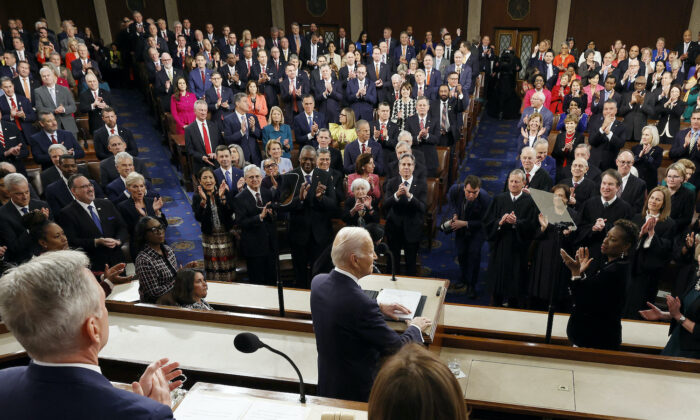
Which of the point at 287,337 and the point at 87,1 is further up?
the point at 87,1

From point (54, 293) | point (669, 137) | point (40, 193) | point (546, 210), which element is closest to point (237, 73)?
point (40, 193)

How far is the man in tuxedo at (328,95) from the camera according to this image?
8074mm

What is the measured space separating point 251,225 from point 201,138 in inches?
82.5

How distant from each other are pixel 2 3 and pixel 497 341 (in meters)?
15.2

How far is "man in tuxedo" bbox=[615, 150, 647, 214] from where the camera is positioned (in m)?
4.90

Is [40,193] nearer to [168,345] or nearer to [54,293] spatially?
[168,345]

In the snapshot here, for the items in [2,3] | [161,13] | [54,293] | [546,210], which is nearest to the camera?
[54,293]

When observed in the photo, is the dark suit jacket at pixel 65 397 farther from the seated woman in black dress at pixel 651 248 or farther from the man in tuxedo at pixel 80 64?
the man in tuxedo at pixel 80 64

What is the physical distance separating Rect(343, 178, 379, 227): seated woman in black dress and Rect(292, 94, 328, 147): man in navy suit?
6.44 ft

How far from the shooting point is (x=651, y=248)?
166 inches

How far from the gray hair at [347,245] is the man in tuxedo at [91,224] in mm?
2869

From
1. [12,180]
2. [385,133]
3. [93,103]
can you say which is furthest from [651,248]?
[93,103]

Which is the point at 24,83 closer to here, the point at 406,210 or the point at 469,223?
the point at 406,210

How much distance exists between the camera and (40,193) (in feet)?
19.4
